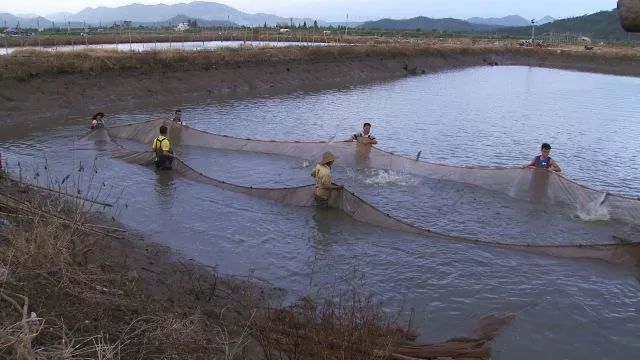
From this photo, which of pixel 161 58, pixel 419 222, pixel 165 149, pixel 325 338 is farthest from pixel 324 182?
pixel 161 58

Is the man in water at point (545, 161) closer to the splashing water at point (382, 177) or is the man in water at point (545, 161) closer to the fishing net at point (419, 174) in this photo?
the fishing net at point (419, 174)

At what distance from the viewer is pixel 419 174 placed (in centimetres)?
1370

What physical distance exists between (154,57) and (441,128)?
17.0 meters

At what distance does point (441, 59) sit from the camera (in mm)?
57594

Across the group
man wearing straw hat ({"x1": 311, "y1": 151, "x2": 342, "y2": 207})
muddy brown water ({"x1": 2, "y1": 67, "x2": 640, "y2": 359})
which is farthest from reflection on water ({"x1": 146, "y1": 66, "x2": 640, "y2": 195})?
man wearing straw hat ({"x1": 311, "y1": 151, "x2": 342, "y2": 207})

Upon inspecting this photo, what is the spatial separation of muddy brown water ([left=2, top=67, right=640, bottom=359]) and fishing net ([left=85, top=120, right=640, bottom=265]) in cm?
20

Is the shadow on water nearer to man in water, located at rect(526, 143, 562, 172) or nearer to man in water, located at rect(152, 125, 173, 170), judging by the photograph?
man in water, located at rect(152, 125, 173, 170)

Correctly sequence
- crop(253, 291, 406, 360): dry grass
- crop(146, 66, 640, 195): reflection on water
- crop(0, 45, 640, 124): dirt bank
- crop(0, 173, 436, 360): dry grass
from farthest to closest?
crop(0, 45, 640, 124): dirt bank
crop(146, 66, 640, 195): reflection on water
crop(253, 291, 406, 360): dry grass
crop(0, 173, 436, 360): dry grass

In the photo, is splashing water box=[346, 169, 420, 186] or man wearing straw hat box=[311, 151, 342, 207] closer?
man wearing straw hat box=[311, 151, 342, 207]

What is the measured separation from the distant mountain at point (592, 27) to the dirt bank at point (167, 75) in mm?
111907

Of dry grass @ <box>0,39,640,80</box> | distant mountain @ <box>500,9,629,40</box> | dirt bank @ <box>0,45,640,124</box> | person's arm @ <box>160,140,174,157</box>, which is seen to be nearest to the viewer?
person's arm @ <box>160,140,174,157</box>

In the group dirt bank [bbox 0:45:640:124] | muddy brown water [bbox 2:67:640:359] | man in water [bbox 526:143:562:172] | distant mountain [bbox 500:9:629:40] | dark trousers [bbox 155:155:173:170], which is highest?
distant mountain [bbox 500:9:629:40]

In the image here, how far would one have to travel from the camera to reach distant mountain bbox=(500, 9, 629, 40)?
138250 millimetres

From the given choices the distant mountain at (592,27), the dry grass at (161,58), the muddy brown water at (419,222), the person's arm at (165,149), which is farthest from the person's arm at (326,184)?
the distant mountain at (592,27)
